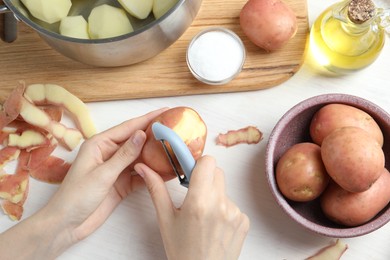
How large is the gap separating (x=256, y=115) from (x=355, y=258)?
0.32 m

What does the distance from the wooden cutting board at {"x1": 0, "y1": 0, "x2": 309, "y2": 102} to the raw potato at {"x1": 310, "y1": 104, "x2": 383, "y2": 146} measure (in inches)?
5.4

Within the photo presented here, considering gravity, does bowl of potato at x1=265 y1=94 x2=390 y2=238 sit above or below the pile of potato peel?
above

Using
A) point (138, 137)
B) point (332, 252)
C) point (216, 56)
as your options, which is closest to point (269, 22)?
point (216, 56)

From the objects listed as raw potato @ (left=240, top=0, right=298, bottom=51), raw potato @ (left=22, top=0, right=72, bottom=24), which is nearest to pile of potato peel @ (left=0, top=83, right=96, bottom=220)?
raw potato @ (left=22, top=0, right=72, bottom=24)

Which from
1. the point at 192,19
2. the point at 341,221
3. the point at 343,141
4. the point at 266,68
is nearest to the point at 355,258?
the point at 341,221

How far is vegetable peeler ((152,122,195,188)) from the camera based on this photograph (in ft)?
3.01

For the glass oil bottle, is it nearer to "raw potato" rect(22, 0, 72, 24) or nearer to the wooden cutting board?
the wooden cutting board

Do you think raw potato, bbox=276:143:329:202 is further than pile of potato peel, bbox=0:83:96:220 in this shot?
No

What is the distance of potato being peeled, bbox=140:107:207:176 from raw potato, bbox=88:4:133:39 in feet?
0.62

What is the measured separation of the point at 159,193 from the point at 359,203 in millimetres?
332

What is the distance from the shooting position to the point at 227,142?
1113 millimetres

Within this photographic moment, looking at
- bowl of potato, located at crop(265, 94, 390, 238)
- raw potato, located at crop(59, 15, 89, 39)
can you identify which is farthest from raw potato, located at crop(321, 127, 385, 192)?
raw potato, located at crop(59, 15, 89, 39)

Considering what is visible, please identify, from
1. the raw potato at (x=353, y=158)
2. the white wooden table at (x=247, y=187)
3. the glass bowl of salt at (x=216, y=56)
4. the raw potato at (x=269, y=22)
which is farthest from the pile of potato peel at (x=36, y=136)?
the raw potato at (x=353, y=158)

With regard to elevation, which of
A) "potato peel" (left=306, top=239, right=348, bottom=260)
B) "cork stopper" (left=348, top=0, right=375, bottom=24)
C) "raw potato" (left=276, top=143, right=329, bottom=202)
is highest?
"cork stopper" (left=348, top=0, right=375, bottom=24)
